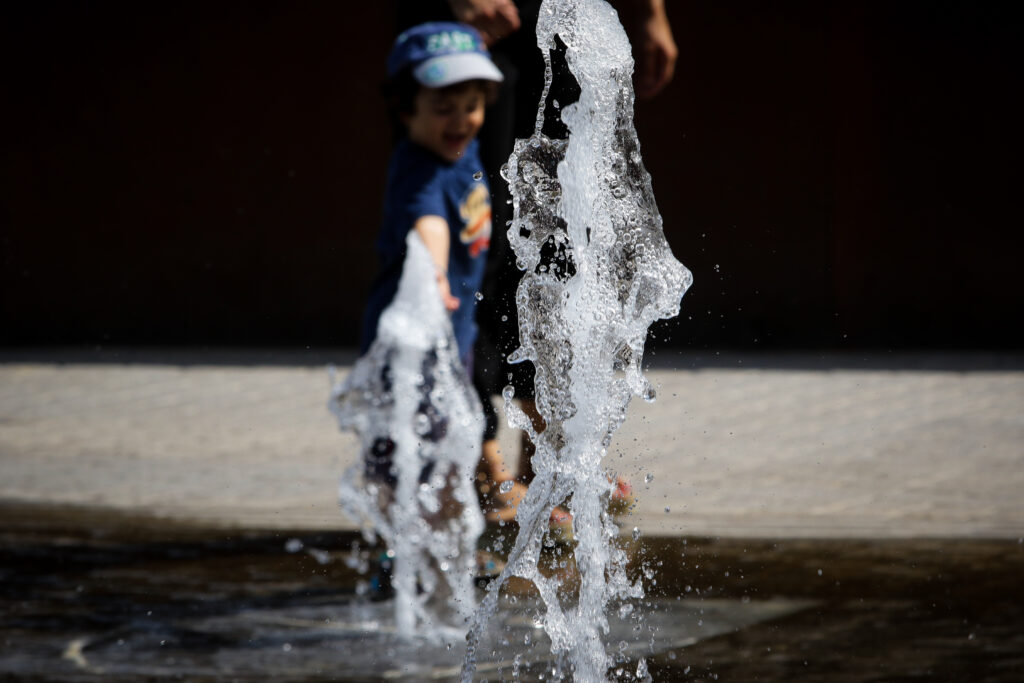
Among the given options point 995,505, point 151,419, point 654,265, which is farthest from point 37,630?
point 151,419

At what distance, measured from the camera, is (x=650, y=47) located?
416cm

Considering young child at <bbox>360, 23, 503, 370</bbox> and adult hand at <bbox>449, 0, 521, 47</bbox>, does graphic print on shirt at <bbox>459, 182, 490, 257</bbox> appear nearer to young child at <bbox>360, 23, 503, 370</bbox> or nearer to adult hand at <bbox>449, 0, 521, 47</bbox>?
young child at <bbox>360, 23, 503, 370</bbox>

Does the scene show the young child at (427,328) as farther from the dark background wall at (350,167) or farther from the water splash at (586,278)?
the dark background wall at (350,167)

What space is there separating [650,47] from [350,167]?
6278 mm

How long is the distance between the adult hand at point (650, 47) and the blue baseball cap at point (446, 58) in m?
0.39

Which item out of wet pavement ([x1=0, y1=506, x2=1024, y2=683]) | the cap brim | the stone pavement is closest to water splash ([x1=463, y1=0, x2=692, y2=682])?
wet pavement ([x1=0, y1=506, x2=1024, y2=683])

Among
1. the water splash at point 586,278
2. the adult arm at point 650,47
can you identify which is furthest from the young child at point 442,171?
the water splash at point 586,278

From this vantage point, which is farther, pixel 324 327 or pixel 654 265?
pixel 324 327

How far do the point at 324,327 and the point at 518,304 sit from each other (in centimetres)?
752

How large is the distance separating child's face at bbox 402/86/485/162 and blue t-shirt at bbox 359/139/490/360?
27 millimetres

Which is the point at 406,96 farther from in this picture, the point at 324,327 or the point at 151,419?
the point at 324,327

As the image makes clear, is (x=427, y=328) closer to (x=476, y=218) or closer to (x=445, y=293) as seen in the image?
(x=445, y=293)

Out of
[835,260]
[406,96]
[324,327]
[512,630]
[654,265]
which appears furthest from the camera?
[324,327]

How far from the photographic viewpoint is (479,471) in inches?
165
